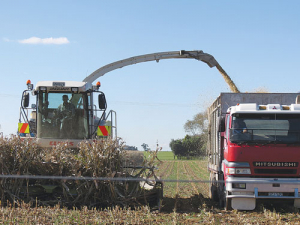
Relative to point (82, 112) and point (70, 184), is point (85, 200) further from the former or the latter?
point (82, 112)

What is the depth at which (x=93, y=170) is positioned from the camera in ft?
34.2

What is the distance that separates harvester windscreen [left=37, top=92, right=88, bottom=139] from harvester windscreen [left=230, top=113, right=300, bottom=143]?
4714 millimetres

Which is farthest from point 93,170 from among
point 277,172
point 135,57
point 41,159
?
point 135,57

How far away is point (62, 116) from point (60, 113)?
12cm

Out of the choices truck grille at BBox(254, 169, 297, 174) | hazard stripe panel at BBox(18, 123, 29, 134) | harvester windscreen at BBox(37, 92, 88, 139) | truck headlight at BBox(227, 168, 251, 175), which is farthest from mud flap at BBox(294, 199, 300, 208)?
hazard stripe panel at BBox(18, 123, 29, 134)

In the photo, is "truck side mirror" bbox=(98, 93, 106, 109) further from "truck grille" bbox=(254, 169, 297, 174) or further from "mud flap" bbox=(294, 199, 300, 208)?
"mud flap" bbox=(294, 199, 300, 208)

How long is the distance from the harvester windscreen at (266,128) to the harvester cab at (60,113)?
4265 mm

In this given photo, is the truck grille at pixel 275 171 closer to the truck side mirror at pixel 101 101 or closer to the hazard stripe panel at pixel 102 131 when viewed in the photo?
the truck side mirror at pixel 101 101

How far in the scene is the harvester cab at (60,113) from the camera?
13.1 meters

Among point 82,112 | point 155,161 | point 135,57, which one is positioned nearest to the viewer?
point 155,161

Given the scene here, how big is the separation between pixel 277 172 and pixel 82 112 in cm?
580

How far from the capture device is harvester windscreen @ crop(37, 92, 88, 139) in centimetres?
1305

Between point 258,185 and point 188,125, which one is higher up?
point 188,125

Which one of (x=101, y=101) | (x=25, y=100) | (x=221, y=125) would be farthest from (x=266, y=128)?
(x=25, y=100)
